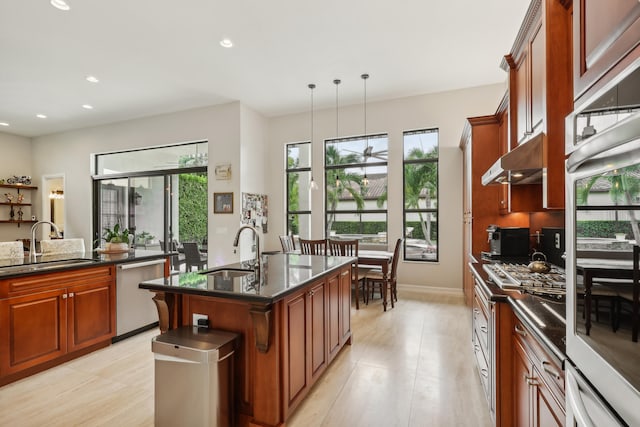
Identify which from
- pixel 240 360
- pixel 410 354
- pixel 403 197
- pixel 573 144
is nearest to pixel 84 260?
pixel 240 360

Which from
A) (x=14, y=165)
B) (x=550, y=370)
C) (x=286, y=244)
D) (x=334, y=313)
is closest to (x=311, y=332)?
(x=334, y=313)

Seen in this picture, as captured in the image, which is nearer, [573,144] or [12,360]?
[573,144]

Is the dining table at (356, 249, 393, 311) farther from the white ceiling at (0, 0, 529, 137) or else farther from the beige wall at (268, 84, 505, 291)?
the white ceiling at (0, 0, 529, 137)

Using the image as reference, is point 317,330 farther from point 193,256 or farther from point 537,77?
point 193,256

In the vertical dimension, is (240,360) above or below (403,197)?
below

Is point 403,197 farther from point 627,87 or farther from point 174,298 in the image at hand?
point 627,87

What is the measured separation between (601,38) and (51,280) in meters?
3.76

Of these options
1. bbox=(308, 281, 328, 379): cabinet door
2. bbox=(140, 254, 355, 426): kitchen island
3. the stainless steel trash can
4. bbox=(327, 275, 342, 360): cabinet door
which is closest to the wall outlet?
bbox=(140, 254, 355, 426): kitchen island

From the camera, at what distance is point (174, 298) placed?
209cm

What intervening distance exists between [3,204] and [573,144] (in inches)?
401

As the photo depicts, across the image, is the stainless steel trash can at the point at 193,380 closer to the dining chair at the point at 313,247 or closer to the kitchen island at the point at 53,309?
the kitchen island at the point at 53,309

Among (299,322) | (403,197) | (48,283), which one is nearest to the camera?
(299,322)

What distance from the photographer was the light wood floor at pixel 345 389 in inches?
79.9

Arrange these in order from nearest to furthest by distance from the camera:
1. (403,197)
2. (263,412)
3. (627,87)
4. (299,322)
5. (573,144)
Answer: (627,87) → (573,144) → (263,412) → (299,322) → (403,197)
